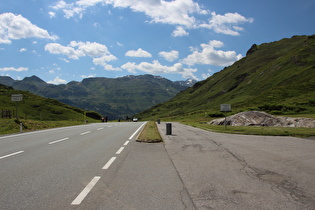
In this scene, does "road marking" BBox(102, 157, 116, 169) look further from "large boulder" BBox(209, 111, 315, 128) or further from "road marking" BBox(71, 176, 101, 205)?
"large boulder" BBox(209, 111, 315, 128)

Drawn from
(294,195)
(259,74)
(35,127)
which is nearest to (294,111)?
(35,127)

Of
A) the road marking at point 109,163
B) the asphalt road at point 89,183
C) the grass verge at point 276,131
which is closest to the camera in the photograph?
the asphalt road at point 89,183

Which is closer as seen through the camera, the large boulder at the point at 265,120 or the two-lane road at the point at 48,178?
the two-lane road at the point at 48,178

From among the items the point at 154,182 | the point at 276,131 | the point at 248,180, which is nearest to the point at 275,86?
the point at 276,131

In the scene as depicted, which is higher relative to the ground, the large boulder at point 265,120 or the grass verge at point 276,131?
the large boulder at point 265,120

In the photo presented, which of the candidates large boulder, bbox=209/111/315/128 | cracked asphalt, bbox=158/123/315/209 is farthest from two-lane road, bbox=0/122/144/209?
large boulder, bbox=209/111/315/128

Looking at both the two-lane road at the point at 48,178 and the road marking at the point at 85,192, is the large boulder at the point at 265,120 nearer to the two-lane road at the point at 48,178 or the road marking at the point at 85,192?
the two-lane road at the point at 48,178

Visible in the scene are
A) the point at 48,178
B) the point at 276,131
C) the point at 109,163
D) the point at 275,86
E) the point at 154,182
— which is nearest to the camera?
the point at 154,182

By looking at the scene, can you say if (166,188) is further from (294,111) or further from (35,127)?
(294,111)

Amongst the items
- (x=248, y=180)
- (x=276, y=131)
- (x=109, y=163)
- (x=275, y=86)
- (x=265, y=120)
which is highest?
(x=275, y=86)

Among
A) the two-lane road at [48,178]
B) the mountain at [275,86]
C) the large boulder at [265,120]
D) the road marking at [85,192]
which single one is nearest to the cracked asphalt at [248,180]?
the road marking at [85,192]

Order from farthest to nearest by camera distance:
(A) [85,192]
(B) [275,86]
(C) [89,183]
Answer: (B) [275,86] < (C) [89,183] < (A) [85,192]

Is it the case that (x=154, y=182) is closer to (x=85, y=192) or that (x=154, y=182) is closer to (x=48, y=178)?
(x=85, y=192)

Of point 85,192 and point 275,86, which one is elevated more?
point 275,86
